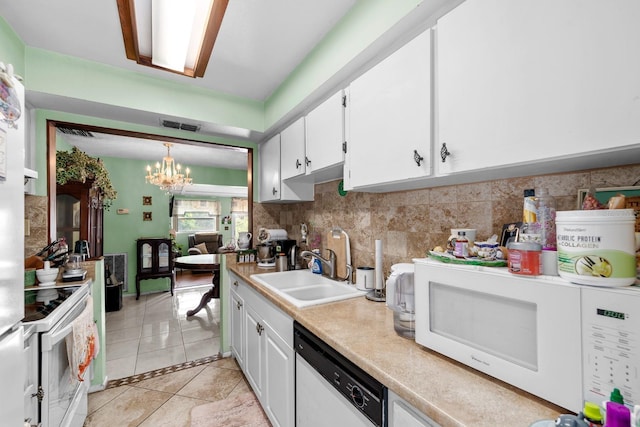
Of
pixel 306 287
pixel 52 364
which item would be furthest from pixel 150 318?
pixel 306 287

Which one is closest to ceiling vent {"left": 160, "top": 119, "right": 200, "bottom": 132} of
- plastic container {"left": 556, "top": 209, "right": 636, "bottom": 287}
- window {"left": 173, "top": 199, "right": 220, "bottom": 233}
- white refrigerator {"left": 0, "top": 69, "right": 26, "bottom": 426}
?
white refrigerator {"left": 0, "top": 69, "right": 26, "bottom": 426}

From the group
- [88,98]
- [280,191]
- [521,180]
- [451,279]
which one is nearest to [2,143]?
[88,98]

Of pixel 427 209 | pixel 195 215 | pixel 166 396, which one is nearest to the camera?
pixel 427 209

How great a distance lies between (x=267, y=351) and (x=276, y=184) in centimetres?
135

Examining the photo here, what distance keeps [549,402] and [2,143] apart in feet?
5.68

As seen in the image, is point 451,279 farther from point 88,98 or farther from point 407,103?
point 88,98

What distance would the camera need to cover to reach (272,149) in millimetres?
2555

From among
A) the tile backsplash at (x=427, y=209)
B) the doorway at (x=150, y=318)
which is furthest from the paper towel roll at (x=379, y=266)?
the doorway at (x=150, y=318)

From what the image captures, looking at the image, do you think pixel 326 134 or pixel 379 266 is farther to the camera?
pixel 326 134

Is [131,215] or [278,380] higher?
[131,215]

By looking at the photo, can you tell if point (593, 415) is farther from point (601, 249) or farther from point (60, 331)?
point (60, 331)

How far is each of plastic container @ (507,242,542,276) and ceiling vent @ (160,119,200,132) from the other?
2.49 metres

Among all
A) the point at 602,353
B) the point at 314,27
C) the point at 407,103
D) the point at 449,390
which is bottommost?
the point at 449,390

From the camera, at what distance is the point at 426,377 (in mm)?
796
